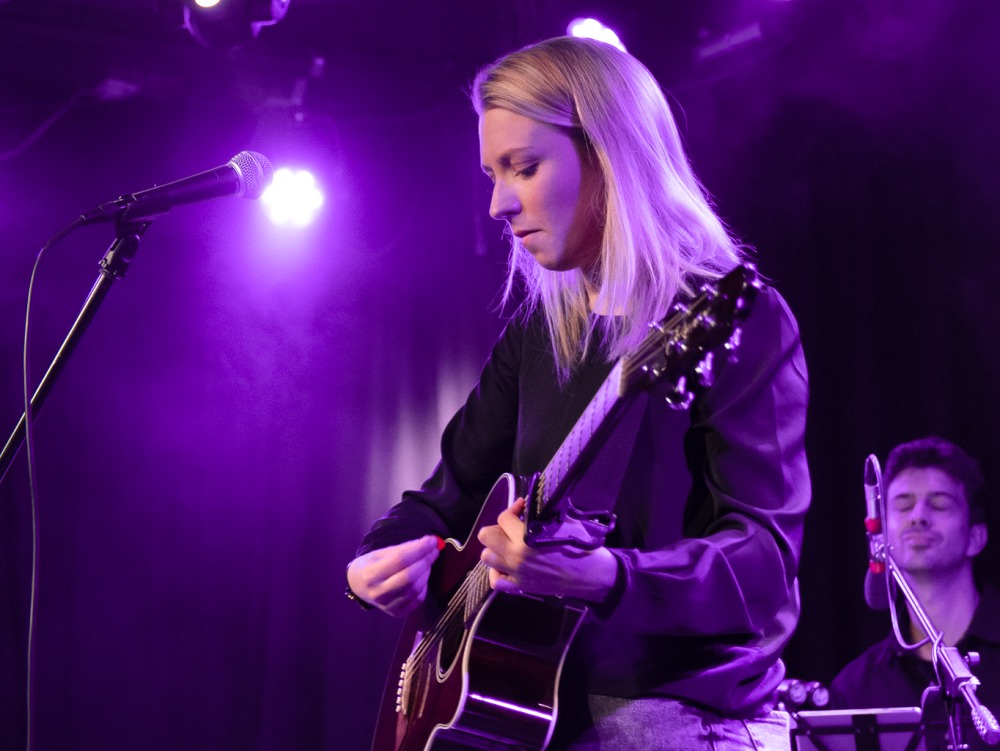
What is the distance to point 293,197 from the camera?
5.27 metres

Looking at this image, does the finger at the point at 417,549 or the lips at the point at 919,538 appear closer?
the finger at the point at 417,549

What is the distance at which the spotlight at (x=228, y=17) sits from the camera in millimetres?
4258

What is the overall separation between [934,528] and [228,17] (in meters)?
3.87

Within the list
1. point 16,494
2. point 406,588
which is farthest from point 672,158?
point 16,494

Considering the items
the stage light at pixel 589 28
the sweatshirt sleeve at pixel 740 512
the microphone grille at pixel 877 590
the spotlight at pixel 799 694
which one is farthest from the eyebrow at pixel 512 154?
the stage light at pixel 589 28

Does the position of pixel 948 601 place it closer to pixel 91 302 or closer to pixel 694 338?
pixel 694 338

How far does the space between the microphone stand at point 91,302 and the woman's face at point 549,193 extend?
95 cm

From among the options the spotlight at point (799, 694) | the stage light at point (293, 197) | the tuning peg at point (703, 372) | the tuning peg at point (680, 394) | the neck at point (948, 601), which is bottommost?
the spotlight at point (799, 694)

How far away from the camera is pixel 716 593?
5.29 ft

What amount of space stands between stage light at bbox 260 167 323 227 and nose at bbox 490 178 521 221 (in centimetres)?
334

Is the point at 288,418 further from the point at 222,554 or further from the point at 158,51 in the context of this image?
the point at 158,51

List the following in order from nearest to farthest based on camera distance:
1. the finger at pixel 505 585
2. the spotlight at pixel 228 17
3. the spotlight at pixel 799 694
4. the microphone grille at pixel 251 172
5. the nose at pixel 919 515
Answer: the finger at pixel 505 585
the microphone grille at pixel 251 172
the spotlight at pixel 799 694
the spotlight at pixel 228 17
the nose at pixel 919 515

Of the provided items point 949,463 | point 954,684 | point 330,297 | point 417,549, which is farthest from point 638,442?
point 330,297

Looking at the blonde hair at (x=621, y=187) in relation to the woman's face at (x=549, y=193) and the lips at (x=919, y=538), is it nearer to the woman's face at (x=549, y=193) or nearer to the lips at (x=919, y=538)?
the woman's face at (x=549, y=193)
